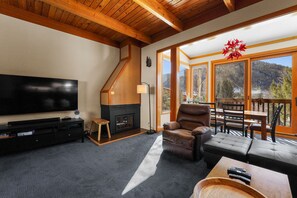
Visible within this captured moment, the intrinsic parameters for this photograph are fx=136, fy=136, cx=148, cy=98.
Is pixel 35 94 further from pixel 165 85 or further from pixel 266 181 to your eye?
pixel 266 181

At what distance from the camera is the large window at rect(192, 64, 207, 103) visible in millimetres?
5555

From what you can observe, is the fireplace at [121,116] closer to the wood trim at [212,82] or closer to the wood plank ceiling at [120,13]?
the wood plank ceiling at [120,13]

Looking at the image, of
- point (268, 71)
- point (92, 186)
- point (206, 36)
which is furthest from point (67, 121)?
point (268, 71)

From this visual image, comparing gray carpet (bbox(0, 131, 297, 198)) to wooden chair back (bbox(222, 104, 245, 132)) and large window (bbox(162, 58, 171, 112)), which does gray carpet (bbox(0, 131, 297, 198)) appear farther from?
large window (bbox(162, 58, 171, 112))

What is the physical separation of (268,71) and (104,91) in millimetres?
4902

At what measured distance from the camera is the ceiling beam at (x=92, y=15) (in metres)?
2.48

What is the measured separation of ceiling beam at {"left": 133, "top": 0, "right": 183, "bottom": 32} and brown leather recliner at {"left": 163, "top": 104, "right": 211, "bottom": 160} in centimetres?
195

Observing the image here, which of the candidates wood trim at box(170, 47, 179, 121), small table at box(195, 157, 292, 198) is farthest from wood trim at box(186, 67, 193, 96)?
small table at box(195, 157, 292, 198)

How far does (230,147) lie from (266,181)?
75 cm

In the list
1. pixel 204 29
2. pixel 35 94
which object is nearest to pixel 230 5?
pixel 204 29

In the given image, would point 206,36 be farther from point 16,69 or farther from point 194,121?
point 16,69

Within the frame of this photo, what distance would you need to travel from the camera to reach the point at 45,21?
10.4 ft

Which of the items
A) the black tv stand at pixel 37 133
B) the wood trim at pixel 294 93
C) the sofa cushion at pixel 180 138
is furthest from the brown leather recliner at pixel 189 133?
the wood trim at pixel 294 93

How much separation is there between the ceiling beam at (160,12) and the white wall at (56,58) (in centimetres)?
218
